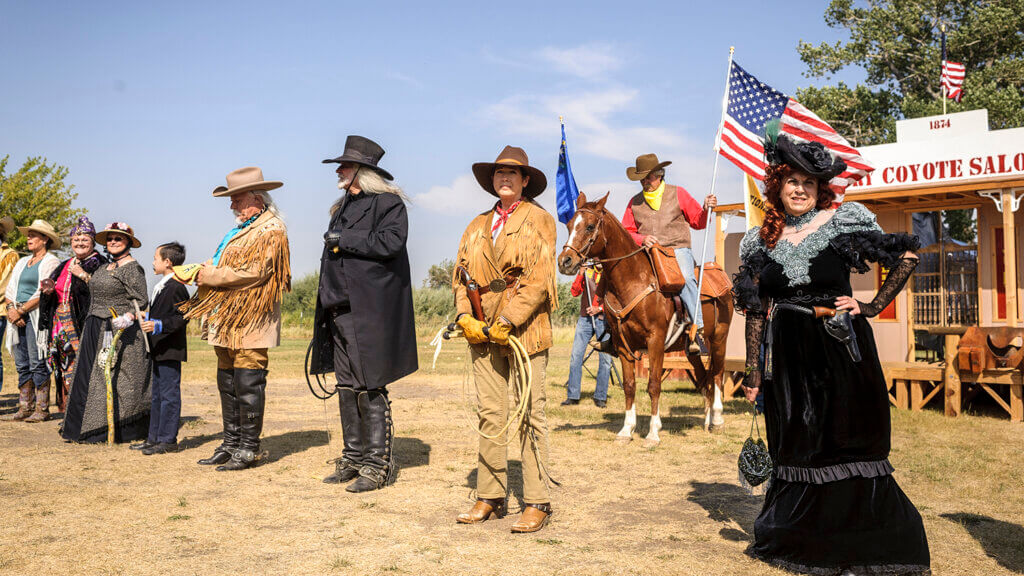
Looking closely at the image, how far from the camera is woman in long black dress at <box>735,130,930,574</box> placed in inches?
159

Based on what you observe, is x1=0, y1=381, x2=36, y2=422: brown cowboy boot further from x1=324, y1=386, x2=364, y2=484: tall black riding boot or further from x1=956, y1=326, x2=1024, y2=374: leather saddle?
x1=956, y1=326, x2=1024, y2=374: leather saddle

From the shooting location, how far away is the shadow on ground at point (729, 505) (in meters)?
4.97

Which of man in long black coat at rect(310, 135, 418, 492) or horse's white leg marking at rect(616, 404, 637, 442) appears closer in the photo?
man in long black coat at rect(310, 135, 418, 492)

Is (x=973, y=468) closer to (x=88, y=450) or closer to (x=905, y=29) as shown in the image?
(x=88, y=450)

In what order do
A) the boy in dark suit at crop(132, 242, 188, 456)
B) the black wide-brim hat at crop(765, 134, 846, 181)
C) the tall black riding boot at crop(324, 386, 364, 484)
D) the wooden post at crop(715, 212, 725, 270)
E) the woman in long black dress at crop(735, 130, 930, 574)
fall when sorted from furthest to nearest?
the wooden post at crop(715, 212, 725, 270)
the boy in dark suit at crop(132, 242, 188, 456)
the tall black riding boot at crop(324, 386, 364, 484)
the black wide-brim hat at crop(765, 134, 846, 181)
the woman in long black dress at crop(735, 130, 930, 574)

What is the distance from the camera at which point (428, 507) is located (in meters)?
5.58

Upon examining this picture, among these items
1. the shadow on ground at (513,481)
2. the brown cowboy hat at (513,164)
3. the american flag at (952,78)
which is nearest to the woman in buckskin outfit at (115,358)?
the shadow on ground at (513,481)

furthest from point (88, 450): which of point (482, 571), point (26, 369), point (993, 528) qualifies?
point (993, 528)

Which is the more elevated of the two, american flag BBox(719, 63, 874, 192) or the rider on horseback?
american flag BBox(719, 63, 874, 192)

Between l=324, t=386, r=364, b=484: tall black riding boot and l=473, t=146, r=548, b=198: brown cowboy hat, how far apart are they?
201cm

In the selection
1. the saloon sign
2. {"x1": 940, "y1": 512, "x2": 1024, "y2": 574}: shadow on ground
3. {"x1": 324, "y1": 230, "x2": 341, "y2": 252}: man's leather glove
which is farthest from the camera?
the saloon sign

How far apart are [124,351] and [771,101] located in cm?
743

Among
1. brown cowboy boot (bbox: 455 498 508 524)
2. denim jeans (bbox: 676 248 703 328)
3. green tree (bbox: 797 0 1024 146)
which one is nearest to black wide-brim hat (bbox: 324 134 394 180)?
brown cowboy boot (bbox: 455 498 508 524)

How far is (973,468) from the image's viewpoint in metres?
6.97
